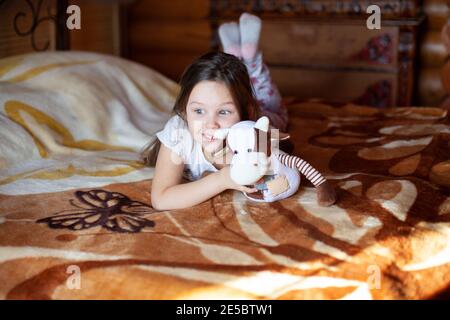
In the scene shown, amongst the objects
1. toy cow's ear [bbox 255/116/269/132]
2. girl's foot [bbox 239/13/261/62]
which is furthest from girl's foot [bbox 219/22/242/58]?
toy cow's ear [bbox 255/116/269/132]

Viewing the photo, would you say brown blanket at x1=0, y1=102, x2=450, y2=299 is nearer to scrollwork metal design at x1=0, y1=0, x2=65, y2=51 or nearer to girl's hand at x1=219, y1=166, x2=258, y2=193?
girl's hand at x1=219, y1=166, x2=258, y2=193

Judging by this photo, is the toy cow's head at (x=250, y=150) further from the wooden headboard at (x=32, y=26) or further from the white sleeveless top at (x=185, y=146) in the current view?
the wooden headboard at (x=32, y=26)

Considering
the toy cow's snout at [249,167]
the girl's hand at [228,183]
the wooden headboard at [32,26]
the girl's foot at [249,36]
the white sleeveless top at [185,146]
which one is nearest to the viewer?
the toy cow's snout at [249,167]

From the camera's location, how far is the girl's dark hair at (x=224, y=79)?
1.47 metres

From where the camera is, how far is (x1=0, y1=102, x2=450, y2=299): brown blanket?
1.10 m

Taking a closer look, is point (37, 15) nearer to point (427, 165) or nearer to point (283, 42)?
point (283, 42)

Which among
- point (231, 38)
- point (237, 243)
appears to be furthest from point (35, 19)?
point (237, 243)

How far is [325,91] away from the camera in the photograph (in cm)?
319

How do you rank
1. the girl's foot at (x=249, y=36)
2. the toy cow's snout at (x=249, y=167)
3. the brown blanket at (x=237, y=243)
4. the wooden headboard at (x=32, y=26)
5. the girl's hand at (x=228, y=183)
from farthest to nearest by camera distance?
the wooden headboard at (x=32, y=26), the girl's foot at (x=249, y=36), the girl's hand at (x=228, y=183), the toy cow's snout at (x=249, y=167), the brown blanket at (x=237, y=243)

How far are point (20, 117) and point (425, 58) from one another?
2.06 metres

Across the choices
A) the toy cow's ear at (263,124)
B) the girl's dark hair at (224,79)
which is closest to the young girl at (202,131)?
the girl's dark hair at (224,79)

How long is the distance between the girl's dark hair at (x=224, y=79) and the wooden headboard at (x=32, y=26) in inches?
47.1

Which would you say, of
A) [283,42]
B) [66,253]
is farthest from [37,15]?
[66,253]

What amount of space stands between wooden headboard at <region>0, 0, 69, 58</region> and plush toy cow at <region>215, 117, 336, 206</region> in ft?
4.53
